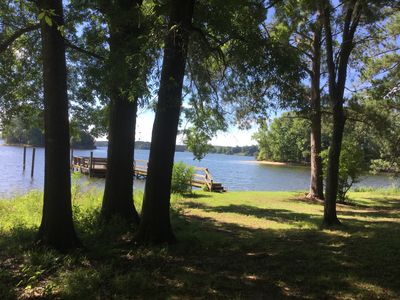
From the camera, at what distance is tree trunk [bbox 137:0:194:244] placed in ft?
23.1

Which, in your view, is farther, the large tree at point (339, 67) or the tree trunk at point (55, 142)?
the large tree at point (339, 67)

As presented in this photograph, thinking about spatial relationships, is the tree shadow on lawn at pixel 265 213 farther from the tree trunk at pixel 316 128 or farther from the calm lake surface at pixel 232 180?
the calm lake surface at pixel 232 180

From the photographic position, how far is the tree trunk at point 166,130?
23.1 feet

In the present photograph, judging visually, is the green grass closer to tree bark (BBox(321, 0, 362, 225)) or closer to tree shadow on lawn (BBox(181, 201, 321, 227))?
tree bark (BBox(321, 0, 362, 225))

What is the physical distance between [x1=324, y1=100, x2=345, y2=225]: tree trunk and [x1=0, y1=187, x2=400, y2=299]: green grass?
0.59 m

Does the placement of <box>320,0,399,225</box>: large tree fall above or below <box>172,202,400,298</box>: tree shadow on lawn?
above

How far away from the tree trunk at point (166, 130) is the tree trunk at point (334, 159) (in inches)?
188

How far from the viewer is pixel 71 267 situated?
19.5ft

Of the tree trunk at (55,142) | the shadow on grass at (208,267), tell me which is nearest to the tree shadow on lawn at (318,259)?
the shadow on grass at (208,267)

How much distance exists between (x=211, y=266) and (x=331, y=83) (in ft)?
21.7

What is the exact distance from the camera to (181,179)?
20.0 metres

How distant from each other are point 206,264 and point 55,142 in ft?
10.6

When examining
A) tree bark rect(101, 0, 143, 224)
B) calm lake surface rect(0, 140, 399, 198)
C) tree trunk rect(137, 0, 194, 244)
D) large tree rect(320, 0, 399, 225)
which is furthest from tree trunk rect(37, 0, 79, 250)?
calm lake surface rect(0, 140, 399, 198)

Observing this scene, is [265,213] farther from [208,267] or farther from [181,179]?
[208,267]
